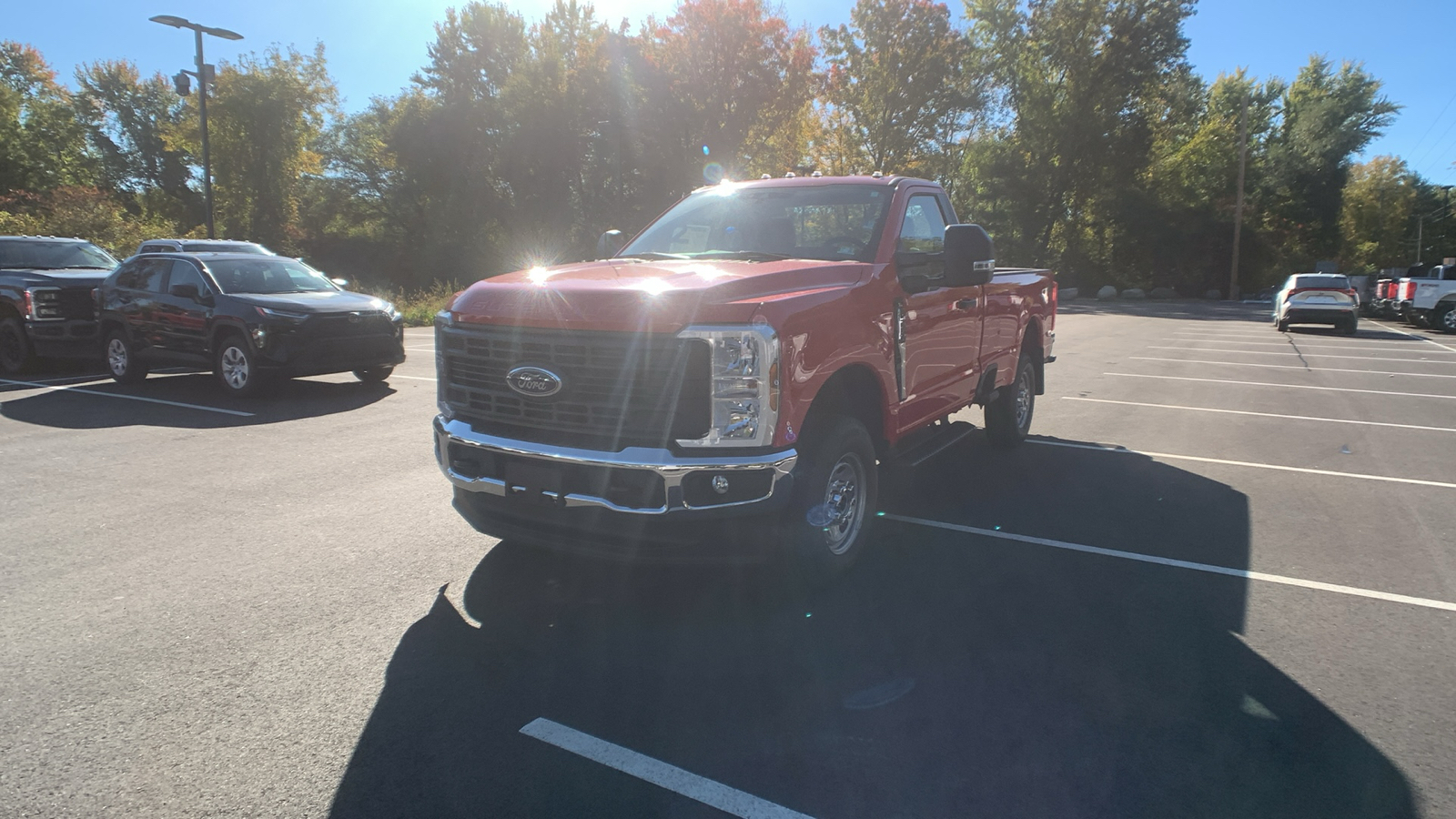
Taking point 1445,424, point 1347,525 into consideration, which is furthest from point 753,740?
point 1445,424

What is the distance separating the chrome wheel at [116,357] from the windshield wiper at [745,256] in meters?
9.32

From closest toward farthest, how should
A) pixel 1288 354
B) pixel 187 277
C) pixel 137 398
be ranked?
pixel 137 398 < pixel 187 277 < pixel 1288 354

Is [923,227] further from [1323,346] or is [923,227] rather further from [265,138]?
[265,138]

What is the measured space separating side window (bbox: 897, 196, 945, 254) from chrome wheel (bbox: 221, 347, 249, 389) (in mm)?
7750

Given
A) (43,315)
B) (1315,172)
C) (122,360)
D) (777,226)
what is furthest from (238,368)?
(1315,172)

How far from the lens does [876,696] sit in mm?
3291

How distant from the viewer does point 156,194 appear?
53.1 m

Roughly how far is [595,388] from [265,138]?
40034 mm

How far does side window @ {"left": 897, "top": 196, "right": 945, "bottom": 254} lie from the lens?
5.34 meters

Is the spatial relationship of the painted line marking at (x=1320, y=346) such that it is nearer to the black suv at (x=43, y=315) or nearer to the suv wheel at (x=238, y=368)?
the suv wheel at (x=238, y=368)

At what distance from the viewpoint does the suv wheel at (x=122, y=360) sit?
10.8 meters

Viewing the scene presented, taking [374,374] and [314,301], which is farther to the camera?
[374,374]

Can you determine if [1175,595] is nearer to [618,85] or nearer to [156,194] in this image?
[618,85]

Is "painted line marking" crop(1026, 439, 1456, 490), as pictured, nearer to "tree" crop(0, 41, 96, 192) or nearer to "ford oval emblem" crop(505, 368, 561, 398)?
"ford oval emblem" crop(505, 368, 561, 398)
